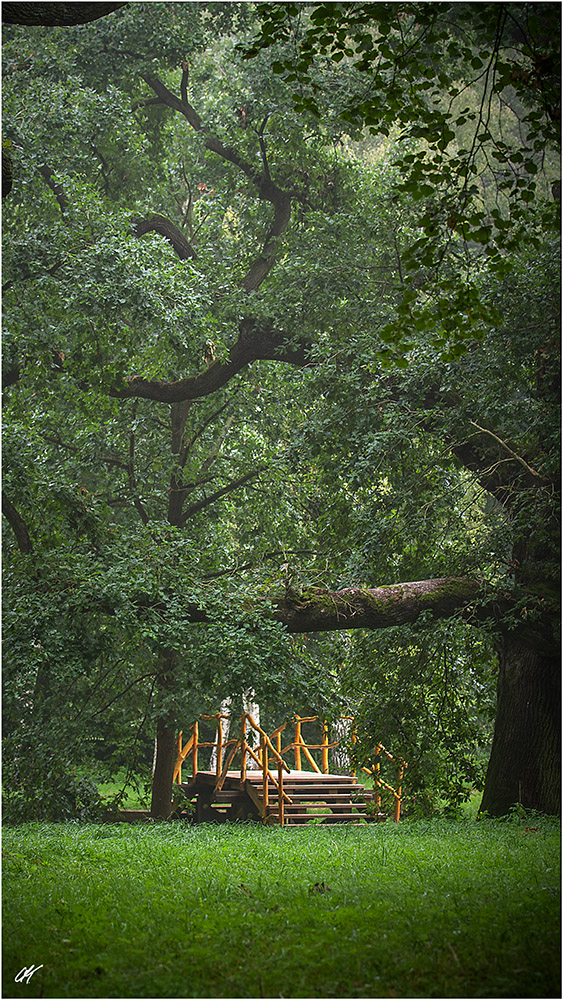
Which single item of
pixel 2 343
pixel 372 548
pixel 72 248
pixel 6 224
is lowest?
pixel 372 548

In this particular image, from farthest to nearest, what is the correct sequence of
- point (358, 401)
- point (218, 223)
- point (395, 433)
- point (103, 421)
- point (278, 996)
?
point (218, 223) < point (103, 421) < point (358, 401) < point (395, 433) < point (278, 996)

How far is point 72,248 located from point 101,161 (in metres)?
3.36

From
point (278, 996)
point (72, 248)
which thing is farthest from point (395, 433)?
point (278, 996)

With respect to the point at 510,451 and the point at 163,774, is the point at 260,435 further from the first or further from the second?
the point at 510,451

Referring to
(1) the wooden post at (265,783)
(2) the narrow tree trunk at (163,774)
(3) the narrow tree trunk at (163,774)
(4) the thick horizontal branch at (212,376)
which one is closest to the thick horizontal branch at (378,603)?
(1) the wooden post at (265,783)

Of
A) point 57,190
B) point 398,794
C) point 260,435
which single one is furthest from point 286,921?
point 57,190

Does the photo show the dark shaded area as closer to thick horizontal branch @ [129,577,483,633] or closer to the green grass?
the green grass

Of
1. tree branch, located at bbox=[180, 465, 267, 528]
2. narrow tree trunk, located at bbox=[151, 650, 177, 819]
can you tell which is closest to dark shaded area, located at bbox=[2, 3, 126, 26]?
tree branch, located at bbox=[180, 465, 267, 528]

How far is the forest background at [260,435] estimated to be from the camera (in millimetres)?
8844

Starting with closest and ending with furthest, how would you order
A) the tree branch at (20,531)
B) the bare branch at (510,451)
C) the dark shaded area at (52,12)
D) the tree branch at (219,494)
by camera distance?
the dark shaded area at (52,12) < the bare branch at (510,451) < the tree branch at (20,531) < the tree branch at (219,494)

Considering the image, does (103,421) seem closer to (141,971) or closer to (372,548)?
(372,548)

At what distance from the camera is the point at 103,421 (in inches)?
511

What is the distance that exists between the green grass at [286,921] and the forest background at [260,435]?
2250mm
